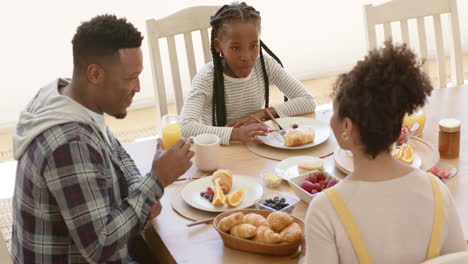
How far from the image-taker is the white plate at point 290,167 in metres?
1.71

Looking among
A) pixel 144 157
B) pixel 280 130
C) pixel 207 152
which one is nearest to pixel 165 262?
pixel 207 152

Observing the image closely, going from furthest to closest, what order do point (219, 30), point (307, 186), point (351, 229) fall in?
1. point (219, 30)
2. point (307, 186)
3. point (351, 229)

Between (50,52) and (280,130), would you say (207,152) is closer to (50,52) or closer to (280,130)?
(280,130)

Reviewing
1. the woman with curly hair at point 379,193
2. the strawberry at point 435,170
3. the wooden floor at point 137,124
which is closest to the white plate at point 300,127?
the strawberry at point 435,170

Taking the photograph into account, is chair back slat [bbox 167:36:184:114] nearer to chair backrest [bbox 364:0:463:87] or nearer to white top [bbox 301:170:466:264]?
chair backrest [bbox 364:0:463:87]

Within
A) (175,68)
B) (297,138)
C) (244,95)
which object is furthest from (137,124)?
(297,138)

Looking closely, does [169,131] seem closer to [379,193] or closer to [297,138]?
[297,138]

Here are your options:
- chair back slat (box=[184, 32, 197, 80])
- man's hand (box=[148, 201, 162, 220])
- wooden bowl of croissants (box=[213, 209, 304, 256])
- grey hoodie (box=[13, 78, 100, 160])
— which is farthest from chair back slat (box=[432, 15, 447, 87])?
grey hoodie (box=[13, 78, 100, 160])

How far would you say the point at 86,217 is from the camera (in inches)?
51.0

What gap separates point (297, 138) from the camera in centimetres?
188

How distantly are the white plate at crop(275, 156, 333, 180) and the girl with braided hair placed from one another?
0.93 ft

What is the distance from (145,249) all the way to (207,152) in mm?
335

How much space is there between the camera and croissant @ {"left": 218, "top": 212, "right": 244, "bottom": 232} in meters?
1.37

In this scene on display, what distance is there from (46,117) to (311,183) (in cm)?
68
